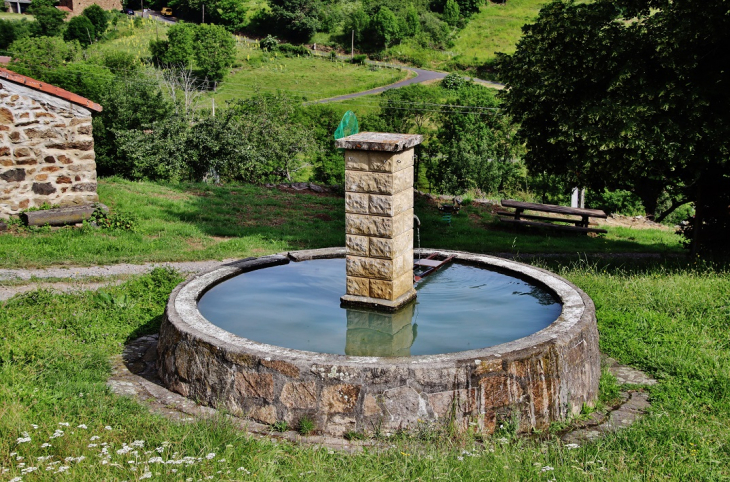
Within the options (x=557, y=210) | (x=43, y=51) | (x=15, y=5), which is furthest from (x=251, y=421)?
(x=15, y=5)

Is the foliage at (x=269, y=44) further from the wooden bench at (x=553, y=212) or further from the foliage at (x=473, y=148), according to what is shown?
the wooden bench at (x=553, y=212)

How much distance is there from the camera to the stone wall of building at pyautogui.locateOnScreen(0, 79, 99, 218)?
11672mm

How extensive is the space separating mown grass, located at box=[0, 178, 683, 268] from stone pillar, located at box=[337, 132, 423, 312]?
5058 millimetres

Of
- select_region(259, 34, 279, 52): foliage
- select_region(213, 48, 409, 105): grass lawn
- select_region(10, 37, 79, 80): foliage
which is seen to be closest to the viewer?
select_region(10, 37, 79, 80): foliage

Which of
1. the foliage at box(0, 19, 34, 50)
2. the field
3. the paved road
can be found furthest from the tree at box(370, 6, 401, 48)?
the field

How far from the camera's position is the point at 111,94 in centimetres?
2767

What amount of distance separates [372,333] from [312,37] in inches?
2775

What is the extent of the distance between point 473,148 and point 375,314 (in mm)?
29877

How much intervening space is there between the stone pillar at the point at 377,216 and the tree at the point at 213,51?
53.6m

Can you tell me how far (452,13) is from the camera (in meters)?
78.2

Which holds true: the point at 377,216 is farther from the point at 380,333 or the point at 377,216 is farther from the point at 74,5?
the point at 74,5

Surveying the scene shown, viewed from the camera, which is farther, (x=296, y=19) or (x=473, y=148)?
(x=296, y=19)

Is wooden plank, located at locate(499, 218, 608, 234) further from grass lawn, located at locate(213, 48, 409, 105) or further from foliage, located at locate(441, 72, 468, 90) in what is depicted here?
foliage, located at locate(441, 72, 468, 90)

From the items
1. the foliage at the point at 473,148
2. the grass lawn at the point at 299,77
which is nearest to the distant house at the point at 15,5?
the grass lawn at the point at 299,77
